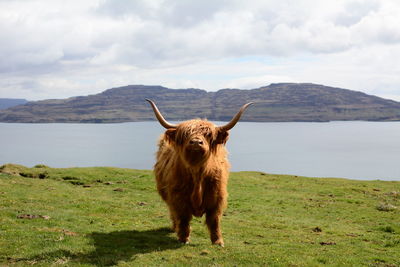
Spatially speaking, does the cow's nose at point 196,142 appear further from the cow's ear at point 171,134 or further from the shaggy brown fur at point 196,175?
the cow's ear at point 171,134

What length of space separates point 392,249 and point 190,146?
6647 mm

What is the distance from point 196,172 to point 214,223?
146 centimetres

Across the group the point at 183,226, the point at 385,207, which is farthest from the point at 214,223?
the point at 385,207

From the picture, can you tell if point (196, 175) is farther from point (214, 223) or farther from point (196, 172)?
point (214, 223)

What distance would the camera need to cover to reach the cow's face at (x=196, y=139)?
811 centimetres

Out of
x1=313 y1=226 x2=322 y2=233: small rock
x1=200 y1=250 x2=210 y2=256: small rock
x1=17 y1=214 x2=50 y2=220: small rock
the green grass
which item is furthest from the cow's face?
x1=313 y1=226 x2=322 y2=233: small rock

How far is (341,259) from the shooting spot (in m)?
8.85

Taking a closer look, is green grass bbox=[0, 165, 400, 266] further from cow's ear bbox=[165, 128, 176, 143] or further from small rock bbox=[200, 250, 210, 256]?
cow's ear bbox=[165, 128, 176, 143]

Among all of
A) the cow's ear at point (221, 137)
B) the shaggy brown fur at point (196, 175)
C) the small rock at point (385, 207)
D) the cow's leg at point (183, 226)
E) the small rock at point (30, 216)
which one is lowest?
the small rock at point (385, 207)

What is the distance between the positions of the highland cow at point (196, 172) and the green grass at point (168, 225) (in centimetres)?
74

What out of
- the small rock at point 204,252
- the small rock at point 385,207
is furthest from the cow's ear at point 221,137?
the small rock at point 385,207

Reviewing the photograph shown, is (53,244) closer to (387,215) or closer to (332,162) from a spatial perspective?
(387,215)

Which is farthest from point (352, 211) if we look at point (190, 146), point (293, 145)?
point (293, 145)

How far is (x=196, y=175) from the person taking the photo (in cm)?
878
